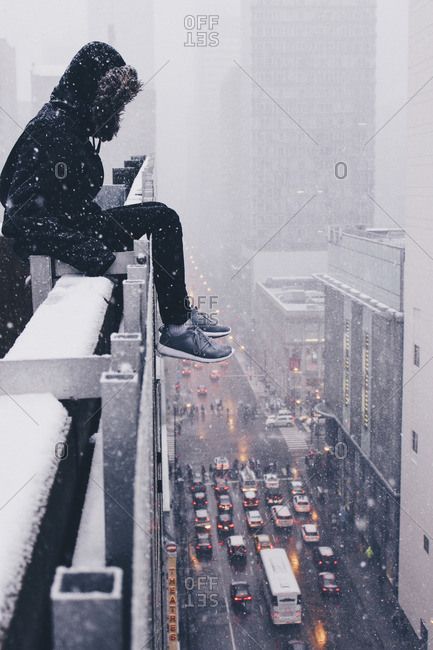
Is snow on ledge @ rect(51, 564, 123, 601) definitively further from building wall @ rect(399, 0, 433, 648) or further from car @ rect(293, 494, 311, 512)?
car @ rect(293, 494, 311, 512)

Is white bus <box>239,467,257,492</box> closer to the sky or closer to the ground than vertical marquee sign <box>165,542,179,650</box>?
closer to the ground

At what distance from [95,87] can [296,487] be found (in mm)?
30068

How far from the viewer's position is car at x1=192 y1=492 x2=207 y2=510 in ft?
100

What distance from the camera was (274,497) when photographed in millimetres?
30984

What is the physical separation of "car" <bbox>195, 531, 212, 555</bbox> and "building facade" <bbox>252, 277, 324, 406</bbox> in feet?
74.9

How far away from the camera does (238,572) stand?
24.5m

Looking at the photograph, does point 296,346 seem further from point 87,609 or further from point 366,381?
point 87,609

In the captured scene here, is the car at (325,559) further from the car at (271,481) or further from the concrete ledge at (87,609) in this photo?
the concrete ledge at (87,609)

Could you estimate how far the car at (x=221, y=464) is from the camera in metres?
35.2

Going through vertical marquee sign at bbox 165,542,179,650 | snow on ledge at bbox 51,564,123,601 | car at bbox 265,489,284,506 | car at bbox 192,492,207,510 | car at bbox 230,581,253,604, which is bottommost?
car at bbox 192,492,207,510

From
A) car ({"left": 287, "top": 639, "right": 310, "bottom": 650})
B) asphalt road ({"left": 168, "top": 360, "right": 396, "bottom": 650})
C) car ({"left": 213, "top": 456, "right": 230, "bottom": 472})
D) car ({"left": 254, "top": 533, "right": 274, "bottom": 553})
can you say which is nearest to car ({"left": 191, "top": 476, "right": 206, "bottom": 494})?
asphalt road ({"left": 168, "top": 360, "right": 396, "bottom": 650})

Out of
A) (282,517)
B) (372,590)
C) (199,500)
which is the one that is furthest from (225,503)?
(372,590)

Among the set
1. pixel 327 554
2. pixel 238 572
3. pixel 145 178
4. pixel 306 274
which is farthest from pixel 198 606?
pixel 306 274

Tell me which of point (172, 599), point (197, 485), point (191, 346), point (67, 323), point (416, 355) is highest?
point (67, 323)
